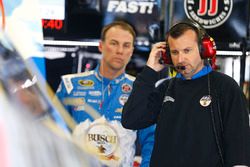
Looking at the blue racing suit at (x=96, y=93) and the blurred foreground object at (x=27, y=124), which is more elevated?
the blurred foreground object at (x=27, y=124)

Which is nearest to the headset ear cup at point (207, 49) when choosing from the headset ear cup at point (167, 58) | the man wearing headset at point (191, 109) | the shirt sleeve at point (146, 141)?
the man wearing headset at point (191, 109)

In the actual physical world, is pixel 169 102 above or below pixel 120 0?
below

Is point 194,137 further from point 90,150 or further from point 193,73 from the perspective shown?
point 90,150

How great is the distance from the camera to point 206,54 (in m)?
1.86

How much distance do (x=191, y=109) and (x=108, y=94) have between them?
96 centimetres

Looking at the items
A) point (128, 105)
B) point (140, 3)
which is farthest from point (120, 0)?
point (128, 105)

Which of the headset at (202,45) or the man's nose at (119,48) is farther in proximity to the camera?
the man's nose at (119,48)

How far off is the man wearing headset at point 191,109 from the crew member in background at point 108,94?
663 mm

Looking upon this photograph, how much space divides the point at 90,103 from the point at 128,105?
2.55 feet

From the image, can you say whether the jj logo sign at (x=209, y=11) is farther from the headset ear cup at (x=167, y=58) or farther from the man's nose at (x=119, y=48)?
the headset ear cup at (x=167, y=58)

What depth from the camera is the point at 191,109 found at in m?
1.80

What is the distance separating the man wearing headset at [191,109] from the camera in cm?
171

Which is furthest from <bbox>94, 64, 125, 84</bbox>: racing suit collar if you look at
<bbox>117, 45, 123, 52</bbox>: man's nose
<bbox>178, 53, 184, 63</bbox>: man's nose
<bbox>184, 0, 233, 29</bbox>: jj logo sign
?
<bbox>178, 53, 184, 63</bbox>: man's nose

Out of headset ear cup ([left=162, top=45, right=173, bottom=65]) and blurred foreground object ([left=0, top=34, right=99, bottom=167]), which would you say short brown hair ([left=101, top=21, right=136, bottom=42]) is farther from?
blurred foreground object ([left=0, top=34, right=99, bottom=167])
